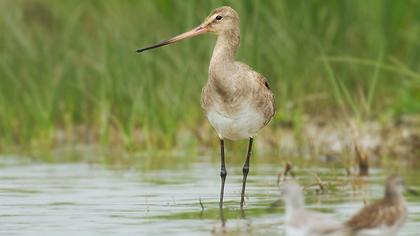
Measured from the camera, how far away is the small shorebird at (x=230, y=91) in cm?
1024

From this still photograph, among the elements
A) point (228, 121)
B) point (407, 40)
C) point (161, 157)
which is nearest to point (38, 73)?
point (161, 157)

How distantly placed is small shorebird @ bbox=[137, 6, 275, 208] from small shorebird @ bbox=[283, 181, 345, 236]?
232cm

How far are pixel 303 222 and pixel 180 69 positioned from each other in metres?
6.87

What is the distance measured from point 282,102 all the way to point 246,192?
3217mm

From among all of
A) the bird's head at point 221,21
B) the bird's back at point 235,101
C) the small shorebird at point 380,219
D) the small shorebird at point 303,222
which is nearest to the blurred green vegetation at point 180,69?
the bird's head at point 221,21

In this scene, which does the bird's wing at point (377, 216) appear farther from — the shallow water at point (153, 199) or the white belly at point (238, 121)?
the white belly at point (238, 121)

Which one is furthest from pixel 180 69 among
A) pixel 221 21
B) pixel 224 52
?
pixel 224 52

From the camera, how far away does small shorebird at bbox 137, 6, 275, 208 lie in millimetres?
10242

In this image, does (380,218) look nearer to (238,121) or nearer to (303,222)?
(303,222)

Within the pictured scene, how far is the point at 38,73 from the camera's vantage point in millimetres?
15391

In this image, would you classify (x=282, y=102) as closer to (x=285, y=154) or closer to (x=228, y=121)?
(x=285, y=154)

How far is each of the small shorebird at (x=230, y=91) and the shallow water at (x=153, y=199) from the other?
535 mm

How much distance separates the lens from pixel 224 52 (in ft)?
34.3

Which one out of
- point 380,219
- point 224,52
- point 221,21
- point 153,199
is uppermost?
point 221,21
